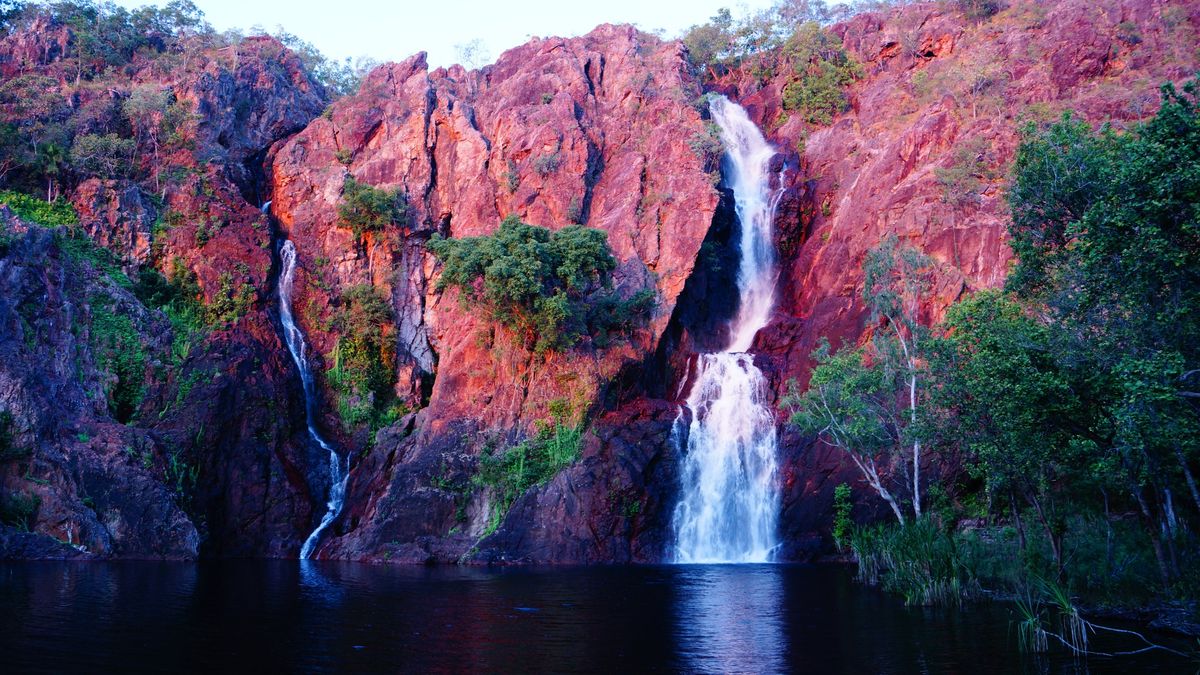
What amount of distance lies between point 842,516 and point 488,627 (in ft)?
70.8

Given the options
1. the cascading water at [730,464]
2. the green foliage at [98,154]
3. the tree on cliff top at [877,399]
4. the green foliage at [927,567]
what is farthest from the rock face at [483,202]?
the green foliage at [927,567]

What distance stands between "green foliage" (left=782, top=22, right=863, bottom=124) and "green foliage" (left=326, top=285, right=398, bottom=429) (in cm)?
3155

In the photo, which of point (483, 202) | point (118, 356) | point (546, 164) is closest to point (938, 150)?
point (546, 164)

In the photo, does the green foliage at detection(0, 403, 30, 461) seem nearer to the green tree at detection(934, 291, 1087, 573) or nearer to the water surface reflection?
the water surface reflection

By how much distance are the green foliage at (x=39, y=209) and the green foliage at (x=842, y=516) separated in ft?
133

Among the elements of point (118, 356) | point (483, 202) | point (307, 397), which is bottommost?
point (307, 397)

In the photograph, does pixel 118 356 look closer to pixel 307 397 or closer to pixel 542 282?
pixel 307 397

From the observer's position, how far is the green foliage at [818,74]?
57312mm

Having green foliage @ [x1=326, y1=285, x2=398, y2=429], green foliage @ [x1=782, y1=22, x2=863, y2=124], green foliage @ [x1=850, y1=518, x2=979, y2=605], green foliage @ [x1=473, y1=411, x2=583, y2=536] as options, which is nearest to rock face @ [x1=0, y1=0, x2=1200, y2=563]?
green foliage @ [x1=473, y1=411, x2=583, y2=536]

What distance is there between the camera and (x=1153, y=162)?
14453mm

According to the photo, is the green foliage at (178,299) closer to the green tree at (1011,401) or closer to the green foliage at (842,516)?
the green foliage at (842,516)

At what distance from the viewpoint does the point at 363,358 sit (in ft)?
152

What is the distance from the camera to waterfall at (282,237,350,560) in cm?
3925

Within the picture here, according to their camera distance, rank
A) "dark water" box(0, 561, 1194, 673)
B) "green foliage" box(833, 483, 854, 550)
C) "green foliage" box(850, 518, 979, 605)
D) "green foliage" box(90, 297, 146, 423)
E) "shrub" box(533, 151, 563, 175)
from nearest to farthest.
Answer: "dark water" box(0, 561, 1194, 673) → "green foliage" box(850, 518, 979, 605) → "green foliage" box(833, 483, 854, 550) → "green foliage" box(90, 297, 146, 423) → "shrub" box(533, 151, 563, 175)
